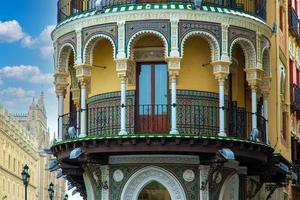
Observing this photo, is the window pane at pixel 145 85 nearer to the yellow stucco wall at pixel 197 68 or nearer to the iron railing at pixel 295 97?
the yellow stucco wall at pixel 197 68

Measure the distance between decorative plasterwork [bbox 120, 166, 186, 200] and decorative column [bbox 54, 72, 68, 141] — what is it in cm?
364

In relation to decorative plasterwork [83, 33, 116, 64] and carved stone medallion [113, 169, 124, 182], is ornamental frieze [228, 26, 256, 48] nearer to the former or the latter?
decorative plasterwork [83, 33, 116, 64]

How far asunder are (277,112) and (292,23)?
26.5ft

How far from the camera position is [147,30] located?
96.3 ft

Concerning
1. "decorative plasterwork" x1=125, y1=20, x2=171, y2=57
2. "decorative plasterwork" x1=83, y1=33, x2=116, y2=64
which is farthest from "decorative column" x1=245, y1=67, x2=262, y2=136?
"decorative plasterwork" x1=83, y1=33, x2=116, y2=64

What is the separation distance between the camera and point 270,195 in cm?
3466

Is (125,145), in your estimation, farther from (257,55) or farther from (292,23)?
(292,23)

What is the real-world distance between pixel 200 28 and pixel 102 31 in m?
3.16

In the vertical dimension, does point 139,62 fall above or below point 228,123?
above

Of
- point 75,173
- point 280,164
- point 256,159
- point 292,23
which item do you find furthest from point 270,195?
point 292,23

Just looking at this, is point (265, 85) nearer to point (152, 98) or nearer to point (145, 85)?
point (152, 98)

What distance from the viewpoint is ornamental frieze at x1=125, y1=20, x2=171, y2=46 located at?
29.3m

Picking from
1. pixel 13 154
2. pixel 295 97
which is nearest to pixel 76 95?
pixel 295 97

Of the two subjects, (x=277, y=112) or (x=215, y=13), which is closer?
A: (x=215, y=13)
